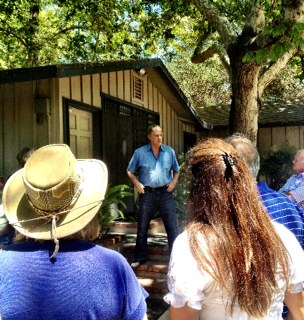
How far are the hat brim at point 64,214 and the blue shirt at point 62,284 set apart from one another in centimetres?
6

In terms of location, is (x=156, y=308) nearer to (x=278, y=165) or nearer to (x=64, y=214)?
(x=64, y=214)

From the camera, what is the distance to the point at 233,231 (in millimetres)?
1455

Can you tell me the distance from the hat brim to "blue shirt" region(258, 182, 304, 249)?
1064 mm

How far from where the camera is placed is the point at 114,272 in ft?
4.65

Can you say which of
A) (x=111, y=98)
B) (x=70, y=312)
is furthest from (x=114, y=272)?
(x=111, y=98)

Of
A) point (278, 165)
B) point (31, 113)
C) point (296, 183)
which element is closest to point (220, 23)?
point (31, 113)

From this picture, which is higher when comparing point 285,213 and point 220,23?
point 220,23

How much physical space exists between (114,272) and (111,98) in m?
6.21

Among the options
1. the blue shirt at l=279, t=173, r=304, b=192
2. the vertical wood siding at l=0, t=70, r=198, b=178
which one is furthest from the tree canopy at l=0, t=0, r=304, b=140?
the vertical wood siding at l=0, t=70, r=198, b=178

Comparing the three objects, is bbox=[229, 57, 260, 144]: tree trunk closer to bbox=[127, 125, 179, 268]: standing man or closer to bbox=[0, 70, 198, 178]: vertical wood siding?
bbox=[127, 125, 179, 268]: standing man

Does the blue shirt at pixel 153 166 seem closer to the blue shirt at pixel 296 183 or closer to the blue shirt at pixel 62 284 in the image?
the blue shirt at pixel 296 183

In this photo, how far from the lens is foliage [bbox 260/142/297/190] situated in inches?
434

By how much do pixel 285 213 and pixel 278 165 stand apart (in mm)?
9366

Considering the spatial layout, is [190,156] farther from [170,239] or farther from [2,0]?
[2,0]
